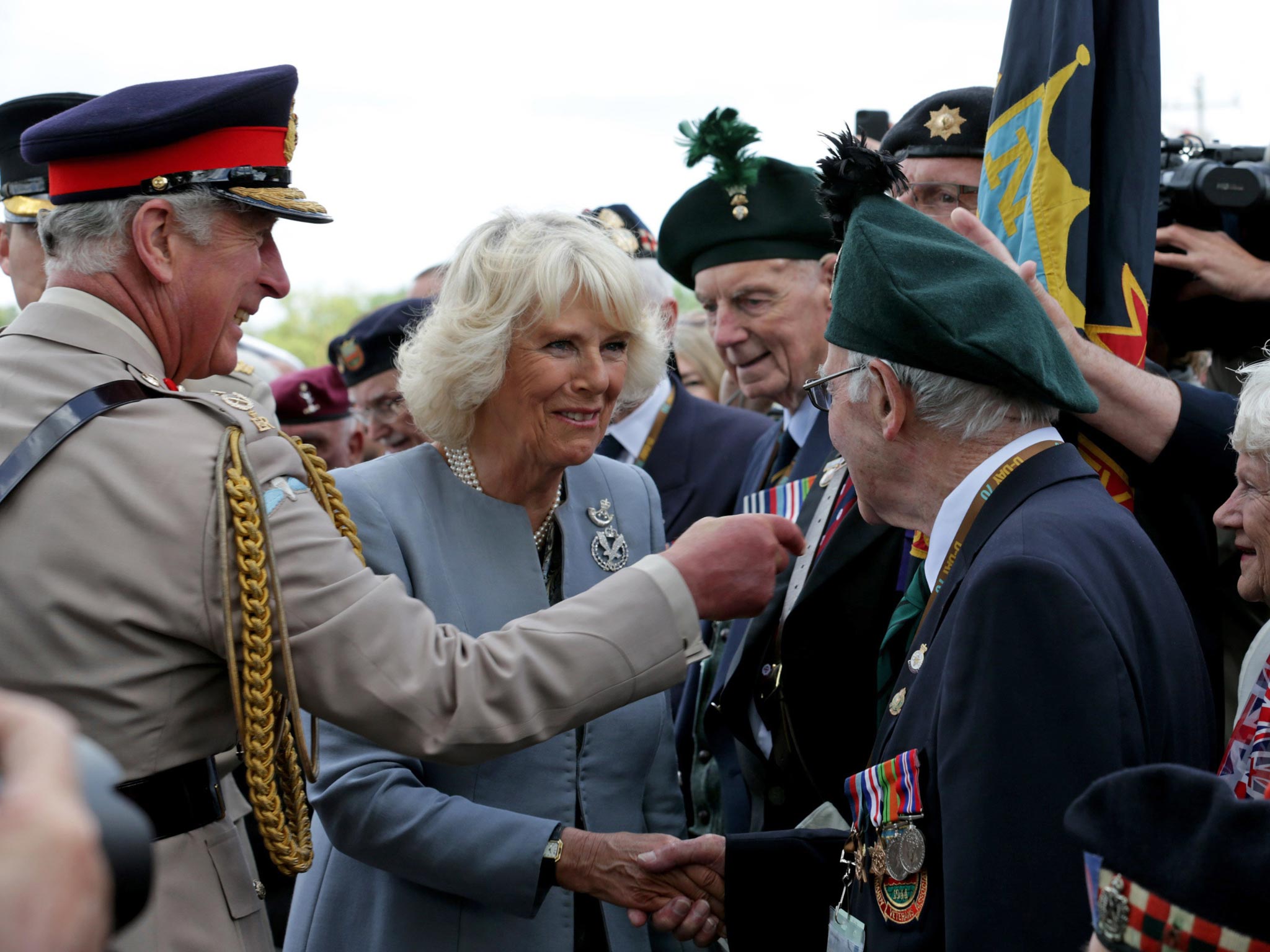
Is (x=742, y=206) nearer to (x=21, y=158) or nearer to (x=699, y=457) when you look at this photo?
(x=699, y=457)

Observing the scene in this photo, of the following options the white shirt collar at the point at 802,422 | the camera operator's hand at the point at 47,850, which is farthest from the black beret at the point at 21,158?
the camera operator's hand at the point at 47,850

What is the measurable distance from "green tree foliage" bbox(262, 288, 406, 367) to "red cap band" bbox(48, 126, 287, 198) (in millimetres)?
62292

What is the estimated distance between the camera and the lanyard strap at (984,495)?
2322mm

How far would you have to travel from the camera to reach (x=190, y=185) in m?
2.38

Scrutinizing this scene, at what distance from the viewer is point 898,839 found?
7.11ft

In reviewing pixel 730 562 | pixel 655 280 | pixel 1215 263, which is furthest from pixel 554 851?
pixel 655 280

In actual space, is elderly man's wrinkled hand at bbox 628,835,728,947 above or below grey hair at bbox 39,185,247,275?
below

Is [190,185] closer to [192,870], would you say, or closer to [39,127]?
[39,127]

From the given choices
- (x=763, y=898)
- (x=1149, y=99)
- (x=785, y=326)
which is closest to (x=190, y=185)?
(x=763, y=898)

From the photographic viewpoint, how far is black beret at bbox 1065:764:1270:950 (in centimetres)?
134

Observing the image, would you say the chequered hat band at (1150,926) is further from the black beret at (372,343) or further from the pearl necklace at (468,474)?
the black beret at (372,343)

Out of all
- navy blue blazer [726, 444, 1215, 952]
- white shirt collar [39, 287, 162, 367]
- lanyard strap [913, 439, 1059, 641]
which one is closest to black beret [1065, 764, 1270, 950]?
navy blue blazer [726, 444, 1215, 952]

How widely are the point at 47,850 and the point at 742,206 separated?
407 centimetres

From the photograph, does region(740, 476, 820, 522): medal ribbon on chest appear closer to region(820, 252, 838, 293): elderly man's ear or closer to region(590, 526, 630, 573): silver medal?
region(590, 526, 630, 573): silver medal
